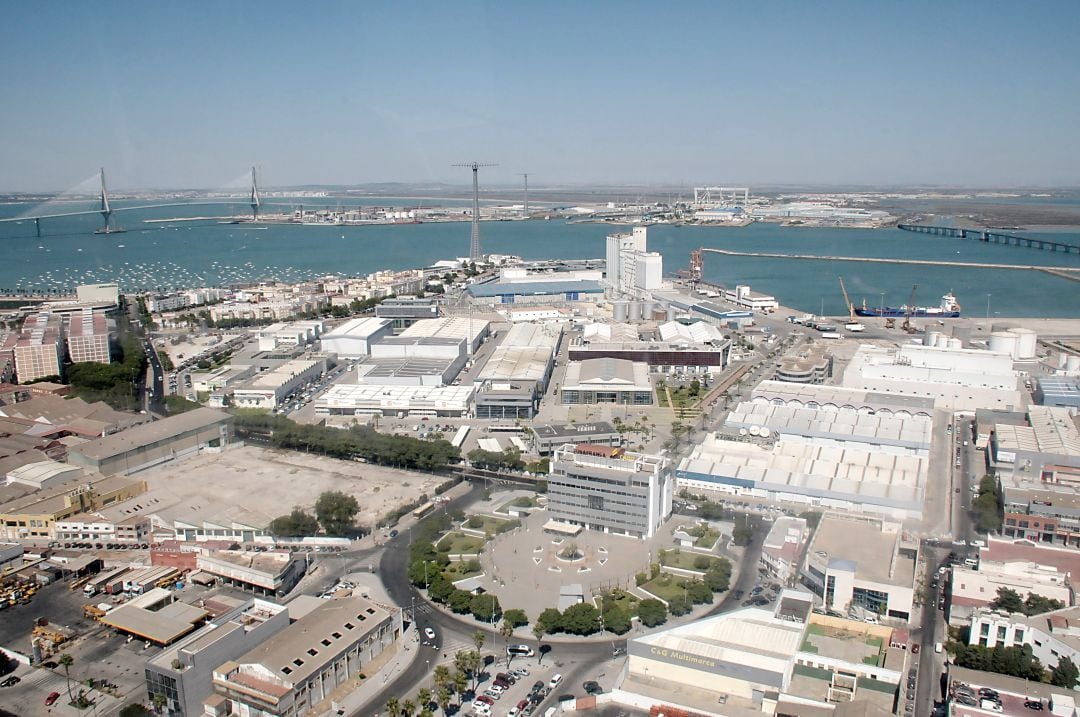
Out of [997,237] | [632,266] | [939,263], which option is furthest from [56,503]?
[997,237]

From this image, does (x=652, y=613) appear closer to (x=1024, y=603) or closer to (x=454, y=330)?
(x=1024, y=603)

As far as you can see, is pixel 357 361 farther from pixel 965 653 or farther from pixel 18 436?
pixel 965 653

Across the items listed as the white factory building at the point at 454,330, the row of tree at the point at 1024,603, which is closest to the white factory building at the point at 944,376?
the row of tree at the point at 1024,603

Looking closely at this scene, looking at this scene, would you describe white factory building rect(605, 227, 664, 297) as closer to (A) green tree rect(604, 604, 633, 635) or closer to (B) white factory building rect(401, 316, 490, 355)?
(B) white factory building rect(401, 316, 490, 355)

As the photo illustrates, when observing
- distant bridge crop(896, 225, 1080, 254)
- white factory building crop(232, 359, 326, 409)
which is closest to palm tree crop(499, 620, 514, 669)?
white factory building crop(232, 359, 326, 409)

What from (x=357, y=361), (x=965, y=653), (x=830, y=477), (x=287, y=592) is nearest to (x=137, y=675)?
(x=287, y=592)

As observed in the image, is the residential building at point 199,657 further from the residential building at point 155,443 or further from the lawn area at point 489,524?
the residential building at point 155,443
